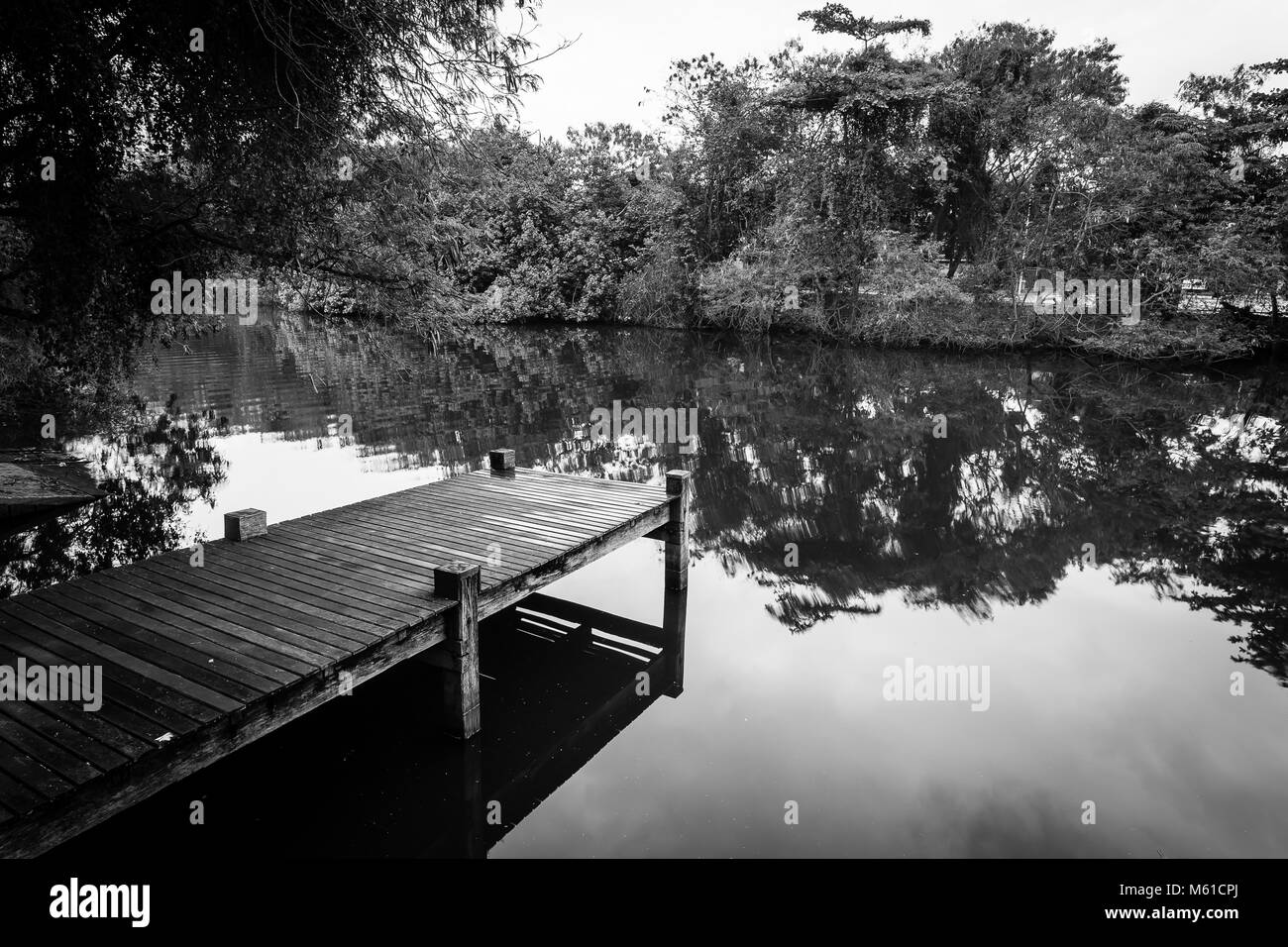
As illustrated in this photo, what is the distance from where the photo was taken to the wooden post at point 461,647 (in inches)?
198

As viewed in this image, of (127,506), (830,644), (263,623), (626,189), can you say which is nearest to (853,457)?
(830,644)

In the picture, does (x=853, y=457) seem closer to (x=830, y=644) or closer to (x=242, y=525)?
(x=830, y=644)

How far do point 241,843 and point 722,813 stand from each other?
2.68 m

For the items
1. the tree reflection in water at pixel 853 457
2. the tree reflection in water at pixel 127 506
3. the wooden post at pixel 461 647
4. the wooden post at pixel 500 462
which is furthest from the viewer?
the wooden post at pixel 500 462

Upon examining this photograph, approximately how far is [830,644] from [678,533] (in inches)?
69.8

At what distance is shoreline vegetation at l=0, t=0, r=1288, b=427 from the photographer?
598 centimetres

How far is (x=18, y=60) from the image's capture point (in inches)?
208

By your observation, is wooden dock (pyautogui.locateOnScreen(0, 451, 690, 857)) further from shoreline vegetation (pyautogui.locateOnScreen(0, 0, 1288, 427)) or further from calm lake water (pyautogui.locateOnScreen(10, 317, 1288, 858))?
shoreline vegetation (pyautogui.locateOnScreen(0, 0, 1288, 427))

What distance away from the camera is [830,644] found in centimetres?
702
